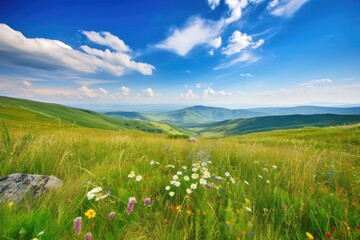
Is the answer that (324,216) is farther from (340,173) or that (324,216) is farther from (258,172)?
(340,173)

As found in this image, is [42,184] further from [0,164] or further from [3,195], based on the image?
[0,164]

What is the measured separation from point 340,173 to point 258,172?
7.17 ft

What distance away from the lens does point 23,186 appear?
8.77 ft

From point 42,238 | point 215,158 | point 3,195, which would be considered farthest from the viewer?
point 215,158

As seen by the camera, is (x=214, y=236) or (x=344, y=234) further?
(x=344, y=234)

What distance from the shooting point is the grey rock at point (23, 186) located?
8.21 feet

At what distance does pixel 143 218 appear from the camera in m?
2.33

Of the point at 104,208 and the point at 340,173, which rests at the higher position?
the point at 104,208

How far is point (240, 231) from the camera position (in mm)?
1959

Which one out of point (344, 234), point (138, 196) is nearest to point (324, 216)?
point (344, 234)

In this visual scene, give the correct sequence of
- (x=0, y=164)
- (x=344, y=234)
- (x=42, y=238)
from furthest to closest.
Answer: (x=0, y=164)
(x=344, y=234)
(x=42, y=238)

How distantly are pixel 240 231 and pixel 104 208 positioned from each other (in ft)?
5.21

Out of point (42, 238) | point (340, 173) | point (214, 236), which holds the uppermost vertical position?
point (42, 238)

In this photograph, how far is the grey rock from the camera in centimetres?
250
